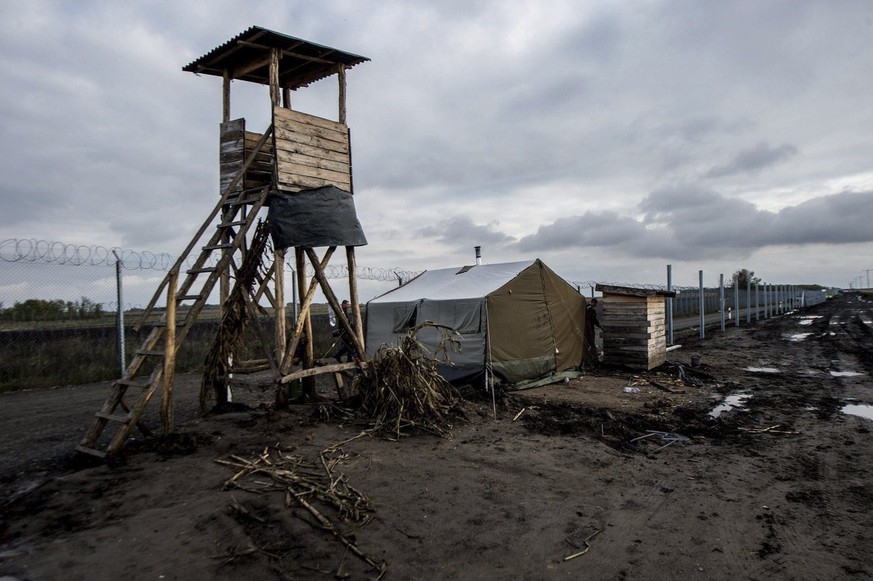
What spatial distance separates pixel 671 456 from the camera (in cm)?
614

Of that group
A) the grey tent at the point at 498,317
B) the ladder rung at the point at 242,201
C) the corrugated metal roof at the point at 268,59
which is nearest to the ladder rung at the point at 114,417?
the ladder rung at the point at 242,201

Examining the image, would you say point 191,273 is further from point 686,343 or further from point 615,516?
point 686,343

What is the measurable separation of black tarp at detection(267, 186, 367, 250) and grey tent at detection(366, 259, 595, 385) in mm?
3374

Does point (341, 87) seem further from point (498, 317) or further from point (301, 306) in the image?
point (498, 317)

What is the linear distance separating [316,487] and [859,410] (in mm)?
8593

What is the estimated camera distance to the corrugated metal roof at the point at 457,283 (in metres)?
11.1

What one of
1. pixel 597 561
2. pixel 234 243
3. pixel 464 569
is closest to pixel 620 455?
pixel 597 561

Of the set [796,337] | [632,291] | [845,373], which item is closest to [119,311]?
[632,291]

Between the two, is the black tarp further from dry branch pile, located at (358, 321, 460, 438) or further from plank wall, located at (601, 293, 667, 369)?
plank wall, located at (601, 293, 667, 369)

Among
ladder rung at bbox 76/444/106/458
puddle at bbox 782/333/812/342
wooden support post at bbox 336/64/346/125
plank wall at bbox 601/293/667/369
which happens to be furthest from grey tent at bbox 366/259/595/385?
puddle at bbox 782/333/812/342

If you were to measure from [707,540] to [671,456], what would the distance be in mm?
2310

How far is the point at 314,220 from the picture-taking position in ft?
25.6

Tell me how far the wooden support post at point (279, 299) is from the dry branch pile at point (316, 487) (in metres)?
2.07

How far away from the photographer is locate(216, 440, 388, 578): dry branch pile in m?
4.02
